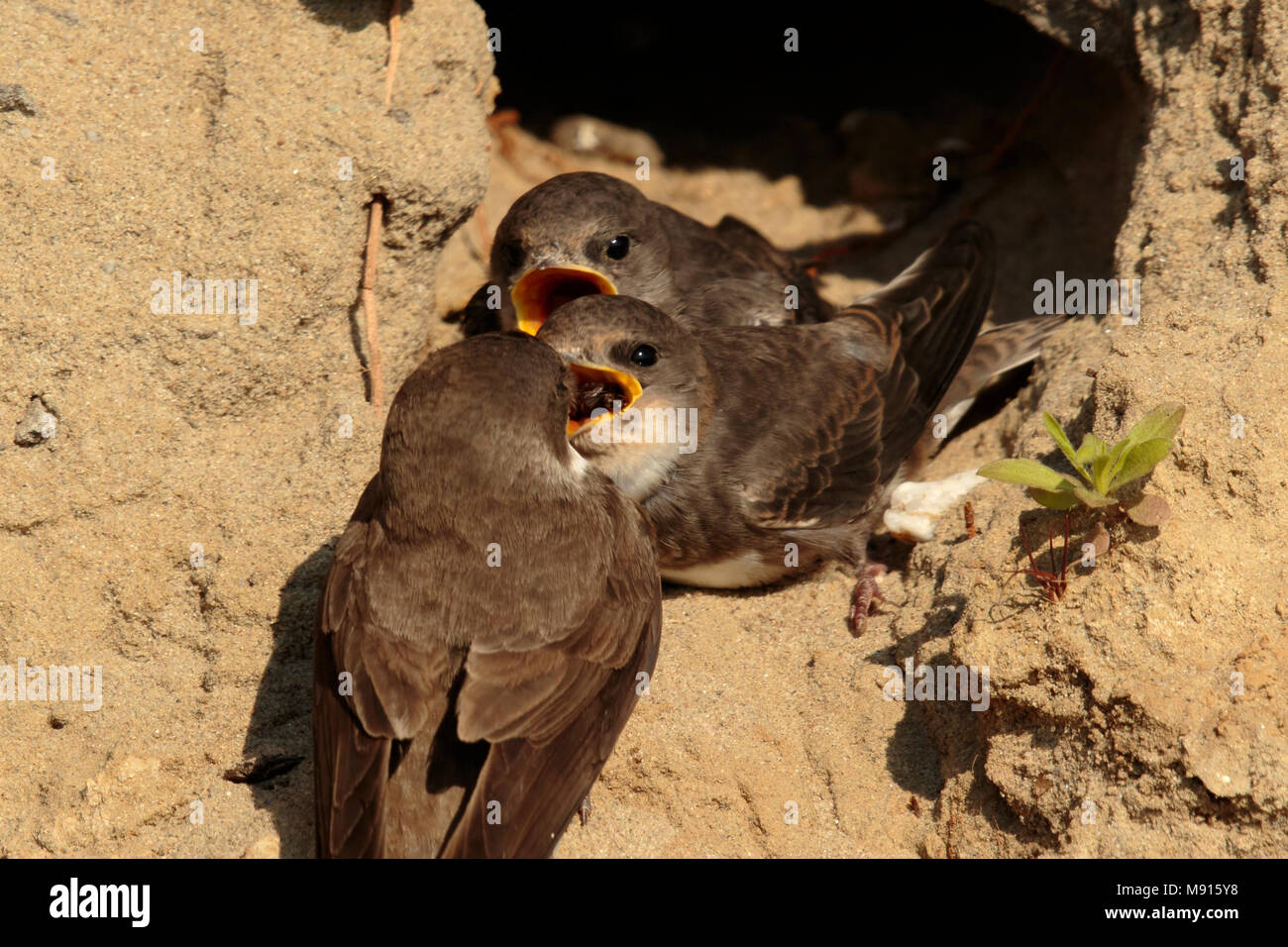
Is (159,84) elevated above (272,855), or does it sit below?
above

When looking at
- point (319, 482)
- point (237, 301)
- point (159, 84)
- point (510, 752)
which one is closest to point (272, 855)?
point (510, 752)

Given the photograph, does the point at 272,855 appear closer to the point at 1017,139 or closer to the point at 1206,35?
the point at 1206,35

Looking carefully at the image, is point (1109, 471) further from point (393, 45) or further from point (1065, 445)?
point (393, 45)

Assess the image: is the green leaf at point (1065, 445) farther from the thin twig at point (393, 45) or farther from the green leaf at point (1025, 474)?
the thin twig at point (393, 45)

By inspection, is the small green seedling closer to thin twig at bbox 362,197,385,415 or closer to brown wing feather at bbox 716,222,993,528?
brown wing feather at bbox 716,222,993,528

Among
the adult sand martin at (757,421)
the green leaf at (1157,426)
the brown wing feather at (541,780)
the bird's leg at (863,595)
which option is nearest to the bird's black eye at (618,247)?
the adult sand martin at (757,421)

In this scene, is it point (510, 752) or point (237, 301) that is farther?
point (237, 301)

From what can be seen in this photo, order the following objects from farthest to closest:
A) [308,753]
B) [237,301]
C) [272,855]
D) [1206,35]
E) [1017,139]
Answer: [1017,139] → [1206,35] → [237,301] → [308,753] → [272,855]
